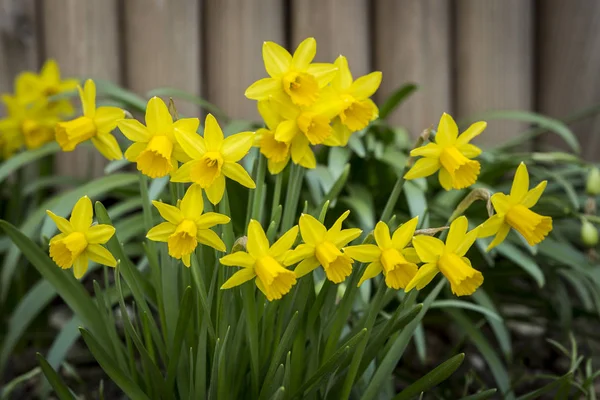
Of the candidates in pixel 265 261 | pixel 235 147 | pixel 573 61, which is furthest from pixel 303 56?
pixel 573 61

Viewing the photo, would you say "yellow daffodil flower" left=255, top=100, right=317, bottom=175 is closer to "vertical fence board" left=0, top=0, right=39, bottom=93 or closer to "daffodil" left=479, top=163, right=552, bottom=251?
"daffodil" left=479, top=163, right=552, bottom=251

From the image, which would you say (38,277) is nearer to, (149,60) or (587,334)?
(149,60)

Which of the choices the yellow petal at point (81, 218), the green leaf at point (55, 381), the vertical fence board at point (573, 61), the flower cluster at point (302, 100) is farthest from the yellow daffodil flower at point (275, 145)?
the vertical fence board at point (573, 61)

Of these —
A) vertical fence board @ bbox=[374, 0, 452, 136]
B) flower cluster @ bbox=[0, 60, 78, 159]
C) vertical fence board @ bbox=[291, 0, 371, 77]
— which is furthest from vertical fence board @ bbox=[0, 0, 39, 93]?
vertical fence board @ bbox=[374, 0, 452, 136]

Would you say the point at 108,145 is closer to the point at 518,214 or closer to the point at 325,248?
the point at 325,248

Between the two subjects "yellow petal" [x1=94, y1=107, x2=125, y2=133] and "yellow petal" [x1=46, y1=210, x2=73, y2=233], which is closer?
"yellow petal" [x1=46, y1=210, x2=73, y2=233]

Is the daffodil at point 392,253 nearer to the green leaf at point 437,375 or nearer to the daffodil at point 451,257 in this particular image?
the daffodil at point 451,257
